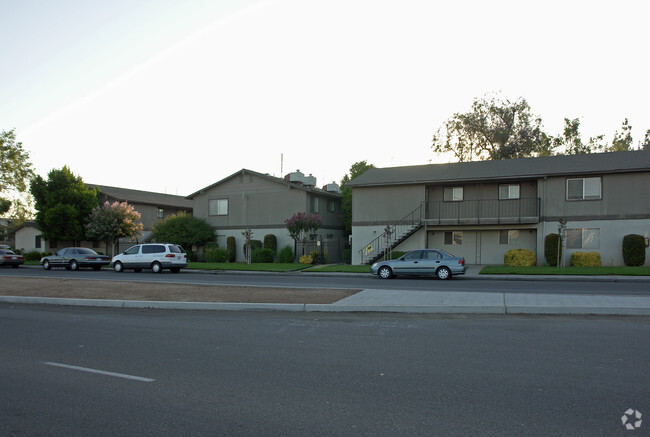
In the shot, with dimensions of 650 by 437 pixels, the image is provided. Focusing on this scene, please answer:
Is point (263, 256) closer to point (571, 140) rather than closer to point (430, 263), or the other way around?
point (430, 263)

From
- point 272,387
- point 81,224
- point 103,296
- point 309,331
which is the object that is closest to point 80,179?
point 81,224

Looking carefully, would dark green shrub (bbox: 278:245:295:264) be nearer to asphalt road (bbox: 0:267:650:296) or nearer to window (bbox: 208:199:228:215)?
window (bbox: 208:199:228:215)

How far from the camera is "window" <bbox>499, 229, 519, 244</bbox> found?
97.1ft

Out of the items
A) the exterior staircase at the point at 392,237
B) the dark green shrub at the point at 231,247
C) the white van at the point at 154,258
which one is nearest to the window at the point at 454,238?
the exterior staircase at the point at 392,237

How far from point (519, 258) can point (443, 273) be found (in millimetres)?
7489

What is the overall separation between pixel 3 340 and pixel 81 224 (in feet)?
125

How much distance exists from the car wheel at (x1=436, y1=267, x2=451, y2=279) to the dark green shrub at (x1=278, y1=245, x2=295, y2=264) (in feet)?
47.4

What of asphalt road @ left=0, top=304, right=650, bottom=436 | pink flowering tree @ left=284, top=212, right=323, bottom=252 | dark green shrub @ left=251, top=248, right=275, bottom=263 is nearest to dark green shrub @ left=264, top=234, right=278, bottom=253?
dark green shrub @ left=251, top=248, right=275, bottom=263

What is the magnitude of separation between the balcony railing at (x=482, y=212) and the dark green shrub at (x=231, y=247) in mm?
15142

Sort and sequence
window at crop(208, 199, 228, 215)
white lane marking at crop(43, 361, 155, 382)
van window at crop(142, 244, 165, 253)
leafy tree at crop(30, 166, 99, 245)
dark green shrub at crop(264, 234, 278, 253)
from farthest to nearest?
leafy tree at crop(30, 166, 99, 245) → window at crop(208, 199, 228, 215) → dark green shrub at crop(264, 234, 278, 253) → van window at crop(142, 244, 165, 253) → white lane marking at crop(43, 361, 155, 382)

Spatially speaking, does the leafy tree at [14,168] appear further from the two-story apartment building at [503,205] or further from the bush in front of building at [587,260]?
the bush in front of building at [587,260]

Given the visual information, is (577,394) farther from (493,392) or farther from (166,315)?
(166,315)

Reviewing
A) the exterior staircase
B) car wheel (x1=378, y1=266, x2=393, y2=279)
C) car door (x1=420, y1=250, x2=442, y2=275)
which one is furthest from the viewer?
the exterior staircase

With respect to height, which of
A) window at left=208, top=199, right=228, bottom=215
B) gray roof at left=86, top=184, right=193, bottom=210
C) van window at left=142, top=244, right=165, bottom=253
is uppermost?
gray roof at left=86, top=184, right=193, bottom=210
